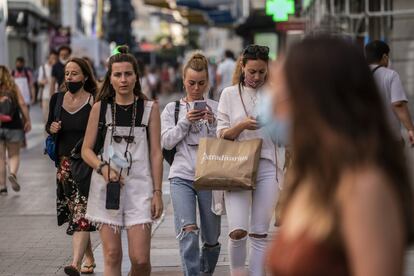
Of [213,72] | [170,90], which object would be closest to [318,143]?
[213,72]

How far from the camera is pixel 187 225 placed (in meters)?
7.11

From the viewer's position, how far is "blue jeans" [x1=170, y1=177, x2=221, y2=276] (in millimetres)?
7102

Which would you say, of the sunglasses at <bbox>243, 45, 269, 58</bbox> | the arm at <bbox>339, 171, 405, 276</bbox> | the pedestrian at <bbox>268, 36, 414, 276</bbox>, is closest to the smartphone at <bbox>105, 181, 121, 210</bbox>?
the sunglasses at <bbox>243, 45, 269, 58</bbox>

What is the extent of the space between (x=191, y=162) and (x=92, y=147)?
1032mm

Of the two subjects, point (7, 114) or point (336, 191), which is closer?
point (336, 191)

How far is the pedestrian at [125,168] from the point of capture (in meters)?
6.25

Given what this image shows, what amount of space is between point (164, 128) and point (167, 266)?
1.80m

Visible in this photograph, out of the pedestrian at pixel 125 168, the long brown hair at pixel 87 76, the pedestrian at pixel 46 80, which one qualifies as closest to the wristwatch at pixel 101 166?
the pedestrian at pixel 125 168

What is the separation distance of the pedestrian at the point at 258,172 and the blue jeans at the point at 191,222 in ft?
0.96

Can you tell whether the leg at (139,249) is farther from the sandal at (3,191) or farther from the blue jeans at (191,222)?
the sandal at (3,191)

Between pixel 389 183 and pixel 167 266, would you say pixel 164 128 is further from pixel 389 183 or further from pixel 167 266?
pixel 389 183

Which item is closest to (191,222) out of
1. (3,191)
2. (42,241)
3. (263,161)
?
(263,161)

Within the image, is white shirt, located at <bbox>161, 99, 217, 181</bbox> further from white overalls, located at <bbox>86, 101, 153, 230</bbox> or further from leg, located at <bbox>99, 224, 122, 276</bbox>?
leg, located at <bbox>99, 224, 122, 276</bbox>

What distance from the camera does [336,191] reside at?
8.88 ft
